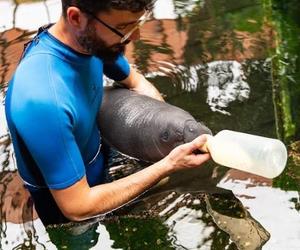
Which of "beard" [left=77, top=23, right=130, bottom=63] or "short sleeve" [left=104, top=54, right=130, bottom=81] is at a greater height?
"beard" [left=77, top=23, right=130, bottom=63]

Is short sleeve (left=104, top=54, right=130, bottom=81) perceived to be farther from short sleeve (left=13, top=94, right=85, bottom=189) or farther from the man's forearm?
short sleeve (left=13, top=94, right=85, bottom=189)

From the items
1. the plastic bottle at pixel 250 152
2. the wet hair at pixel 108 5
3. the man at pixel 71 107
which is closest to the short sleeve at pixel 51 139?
the man at pixel 71 107

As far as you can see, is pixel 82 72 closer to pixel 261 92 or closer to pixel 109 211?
pixel 109 211

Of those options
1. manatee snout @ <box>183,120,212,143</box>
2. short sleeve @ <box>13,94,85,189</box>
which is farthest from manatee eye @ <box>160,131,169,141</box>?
short sleeve @ <box>13,94,85,189</box>

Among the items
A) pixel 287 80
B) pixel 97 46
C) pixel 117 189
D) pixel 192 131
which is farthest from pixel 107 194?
pixel 287 80

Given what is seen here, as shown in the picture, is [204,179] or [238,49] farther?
[238,49]

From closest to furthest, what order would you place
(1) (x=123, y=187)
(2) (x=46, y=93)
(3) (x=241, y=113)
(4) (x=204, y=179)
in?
1. (2) (x=46, y=93)
2. (1) (x=123, y=187)
3. (4) (x=204, y=179)
4. (3) (x=241, y=113)

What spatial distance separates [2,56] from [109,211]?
2.44 meters

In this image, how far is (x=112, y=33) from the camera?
3.18 meters

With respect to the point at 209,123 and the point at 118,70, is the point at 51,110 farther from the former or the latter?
the point at 209,123

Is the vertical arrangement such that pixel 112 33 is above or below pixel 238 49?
above

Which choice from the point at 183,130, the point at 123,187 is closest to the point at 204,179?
the point at 183,130

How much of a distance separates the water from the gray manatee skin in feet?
0.53

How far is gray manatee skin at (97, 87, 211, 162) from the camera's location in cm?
377
